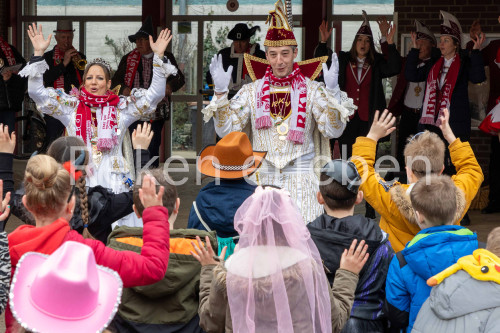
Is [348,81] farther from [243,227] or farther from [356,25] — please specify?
[243,227]

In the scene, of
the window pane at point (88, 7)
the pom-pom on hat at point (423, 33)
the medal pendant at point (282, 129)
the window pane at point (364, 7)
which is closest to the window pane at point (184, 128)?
the window pane at point (88, 7)

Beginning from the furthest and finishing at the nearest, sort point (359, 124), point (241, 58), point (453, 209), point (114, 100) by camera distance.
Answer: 1. point (241, 58)
2. point (359, 124)
3. point (114, 100)
4. point (453, 209)

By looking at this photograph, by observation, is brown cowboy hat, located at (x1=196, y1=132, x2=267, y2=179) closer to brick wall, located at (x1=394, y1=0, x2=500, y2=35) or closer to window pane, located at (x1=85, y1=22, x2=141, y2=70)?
brick wall, located at (x1=394, y1=0, x2=500, y2=35)

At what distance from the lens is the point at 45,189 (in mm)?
3205

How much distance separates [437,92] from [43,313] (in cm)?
679

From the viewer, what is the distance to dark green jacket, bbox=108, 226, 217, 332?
3.68m

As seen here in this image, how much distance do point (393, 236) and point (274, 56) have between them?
6.10ft

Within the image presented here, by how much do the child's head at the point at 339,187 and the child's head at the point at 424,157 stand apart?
2.49 ft

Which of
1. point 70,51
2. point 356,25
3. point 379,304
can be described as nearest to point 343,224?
point 379,304

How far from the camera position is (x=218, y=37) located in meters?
14.0

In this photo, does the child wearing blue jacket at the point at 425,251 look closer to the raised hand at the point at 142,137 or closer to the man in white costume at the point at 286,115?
the raised hand at the point at 142,137

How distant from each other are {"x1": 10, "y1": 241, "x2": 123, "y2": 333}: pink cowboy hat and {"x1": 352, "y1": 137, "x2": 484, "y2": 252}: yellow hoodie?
197 centimetres

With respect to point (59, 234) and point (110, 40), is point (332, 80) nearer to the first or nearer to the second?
point (59, 234)

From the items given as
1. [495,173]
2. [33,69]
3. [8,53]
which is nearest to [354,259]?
[33,69]
